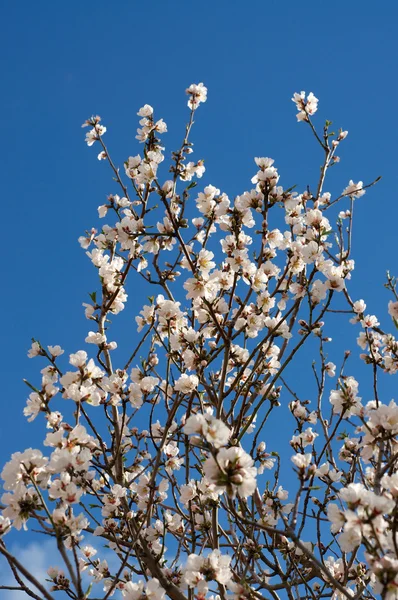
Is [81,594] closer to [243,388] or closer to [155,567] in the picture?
[155,567]

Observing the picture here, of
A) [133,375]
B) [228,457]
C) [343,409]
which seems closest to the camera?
[228,457]

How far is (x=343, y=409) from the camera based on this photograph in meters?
3.51

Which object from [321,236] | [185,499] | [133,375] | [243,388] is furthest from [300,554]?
[321,236]

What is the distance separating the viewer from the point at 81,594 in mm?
2865

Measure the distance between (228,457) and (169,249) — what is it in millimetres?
2240

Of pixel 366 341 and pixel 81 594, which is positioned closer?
pixel 81 594

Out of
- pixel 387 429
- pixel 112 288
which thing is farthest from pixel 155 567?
pixel 112 288

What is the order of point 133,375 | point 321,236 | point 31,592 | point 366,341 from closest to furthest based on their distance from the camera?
point 31,592 < point 321,236 < point 133,375 < point 366,341

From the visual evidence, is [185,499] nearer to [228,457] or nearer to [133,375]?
[133,375]

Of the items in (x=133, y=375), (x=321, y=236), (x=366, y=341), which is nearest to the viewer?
(x=321, y=236)

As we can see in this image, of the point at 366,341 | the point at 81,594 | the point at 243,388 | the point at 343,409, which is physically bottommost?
the point at 81,594

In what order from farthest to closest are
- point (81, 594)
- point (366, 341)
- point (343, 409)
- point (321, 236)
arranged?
point (366, 341)
point (321, 236)
point (343, 409)
point (81, 594)

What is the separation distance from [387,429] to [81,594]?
5.54 ft

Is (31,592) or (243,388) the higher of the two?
(243,388)
